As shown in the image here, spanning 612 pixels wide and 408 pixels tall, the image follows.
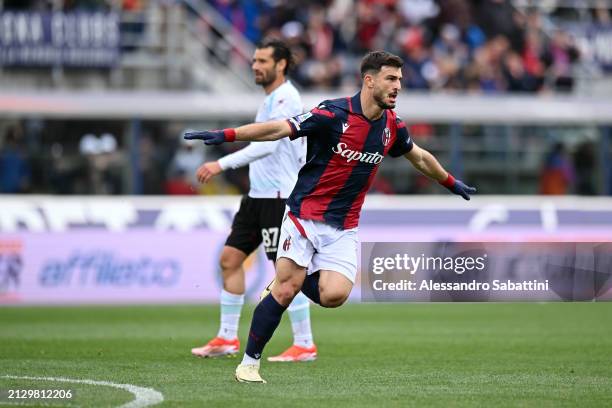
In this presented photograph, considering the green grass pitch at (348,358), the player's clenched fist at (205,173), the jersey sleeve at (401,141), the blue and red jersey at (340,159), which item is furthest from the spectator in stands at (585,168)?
the player's clenched fist at (205,173)

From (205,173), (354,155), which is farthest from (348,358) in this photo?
(205,173)

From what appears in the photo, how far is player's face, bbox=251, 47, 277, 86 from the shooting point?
1046 cm

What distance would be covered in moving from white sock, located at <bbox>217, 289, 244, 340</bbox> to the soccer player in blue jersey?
2.02m

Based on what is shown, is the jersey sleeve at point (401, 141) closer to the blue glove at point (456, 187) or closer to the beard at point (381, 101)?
the beard at point (381, 101)

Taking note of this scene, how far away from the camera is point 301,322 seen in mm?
10328

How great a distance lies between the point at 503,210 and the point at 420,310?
107 inches

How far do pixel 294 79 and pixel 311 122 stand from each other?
46.4 feet

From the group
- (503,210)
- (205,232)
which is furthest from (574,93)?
(205,232)

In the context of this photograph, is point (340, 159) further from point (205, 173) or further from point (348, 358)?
point (348, 358)

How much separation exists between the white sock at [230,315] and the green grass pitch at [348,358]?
1.35 ft

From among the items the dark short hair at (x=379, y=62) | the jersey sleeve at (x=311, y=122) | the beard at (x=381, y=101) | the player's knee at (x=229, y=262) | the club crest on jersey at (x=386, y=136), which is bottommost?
the player's knee at (x=229, y=262)

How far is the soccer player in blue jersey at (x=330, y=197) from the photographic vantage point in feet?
27.5

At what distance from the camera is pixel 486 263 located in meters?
9.03

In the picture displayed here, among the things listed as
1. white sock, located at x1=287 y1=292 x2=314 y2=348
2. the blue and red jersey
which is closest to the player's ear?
Result: the blue and red jersey
